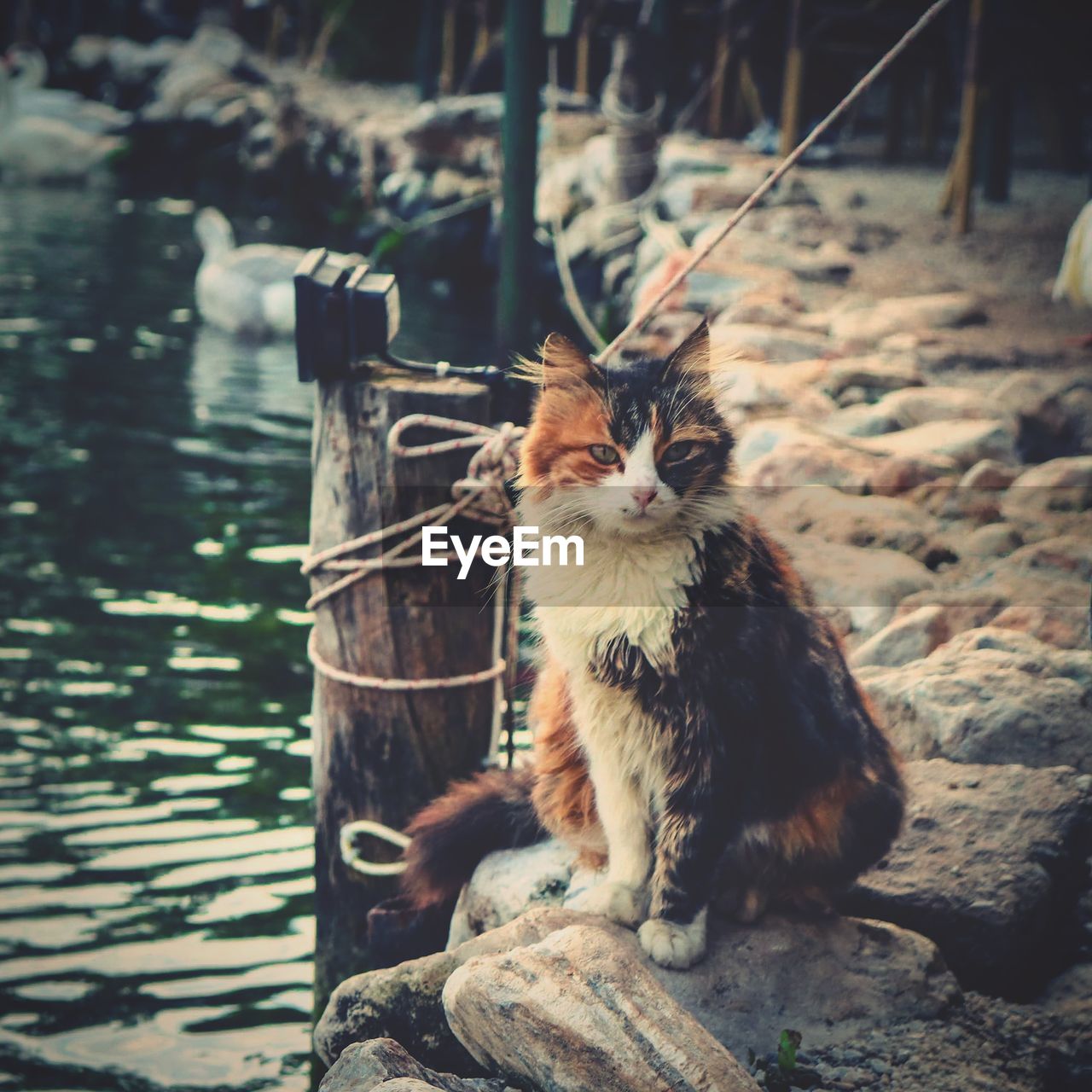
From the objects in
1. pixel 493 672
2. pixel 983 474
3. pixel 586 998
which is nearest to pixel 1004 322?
pixel 983 474

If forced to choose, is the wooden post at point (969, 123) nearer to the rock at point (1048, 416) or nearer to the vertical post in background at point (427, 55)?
the rock at point (1048, 416)

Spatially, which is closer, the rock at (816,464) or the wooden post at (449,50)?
the rock at (816,464)

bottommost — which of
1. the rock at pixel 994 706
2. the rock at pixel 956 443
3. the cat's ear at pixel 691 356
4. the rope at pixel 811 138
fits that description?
the rock at pixel 994 706

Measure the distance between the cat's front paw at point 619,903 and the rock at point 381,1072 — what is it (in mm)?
332

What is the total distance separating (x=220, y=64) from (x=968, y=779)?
21141 millimetres

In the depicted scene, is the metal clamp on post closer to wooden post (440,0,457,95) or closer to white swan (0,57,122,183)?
wooden post (440,0,457,95)

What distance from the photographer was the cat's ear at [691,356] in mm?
2252

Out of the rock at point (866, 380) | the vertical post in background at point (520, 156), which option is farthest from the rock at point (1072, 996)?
the rock at point (866, 380)

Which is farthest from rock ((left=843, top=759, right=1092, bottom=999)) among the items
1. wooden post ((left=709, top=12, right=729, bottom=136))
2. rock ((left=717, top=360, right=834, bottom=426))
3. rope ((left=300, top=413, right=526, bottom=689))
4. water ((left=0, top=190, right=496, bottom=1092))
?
wooden post ((left=709, top=12, right=729, bottom=136))

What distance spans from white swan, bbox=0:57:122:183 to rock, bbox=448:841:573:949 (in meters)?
17.0

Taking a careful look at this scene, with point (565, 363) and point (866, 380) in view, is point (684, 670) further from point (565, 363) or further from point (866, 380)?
point (866, 380)

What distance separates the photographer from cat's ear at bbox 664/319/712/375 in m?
2.25

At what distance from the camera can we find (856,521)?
395 centimetres

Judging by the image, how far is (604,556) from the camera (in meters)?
2.27
